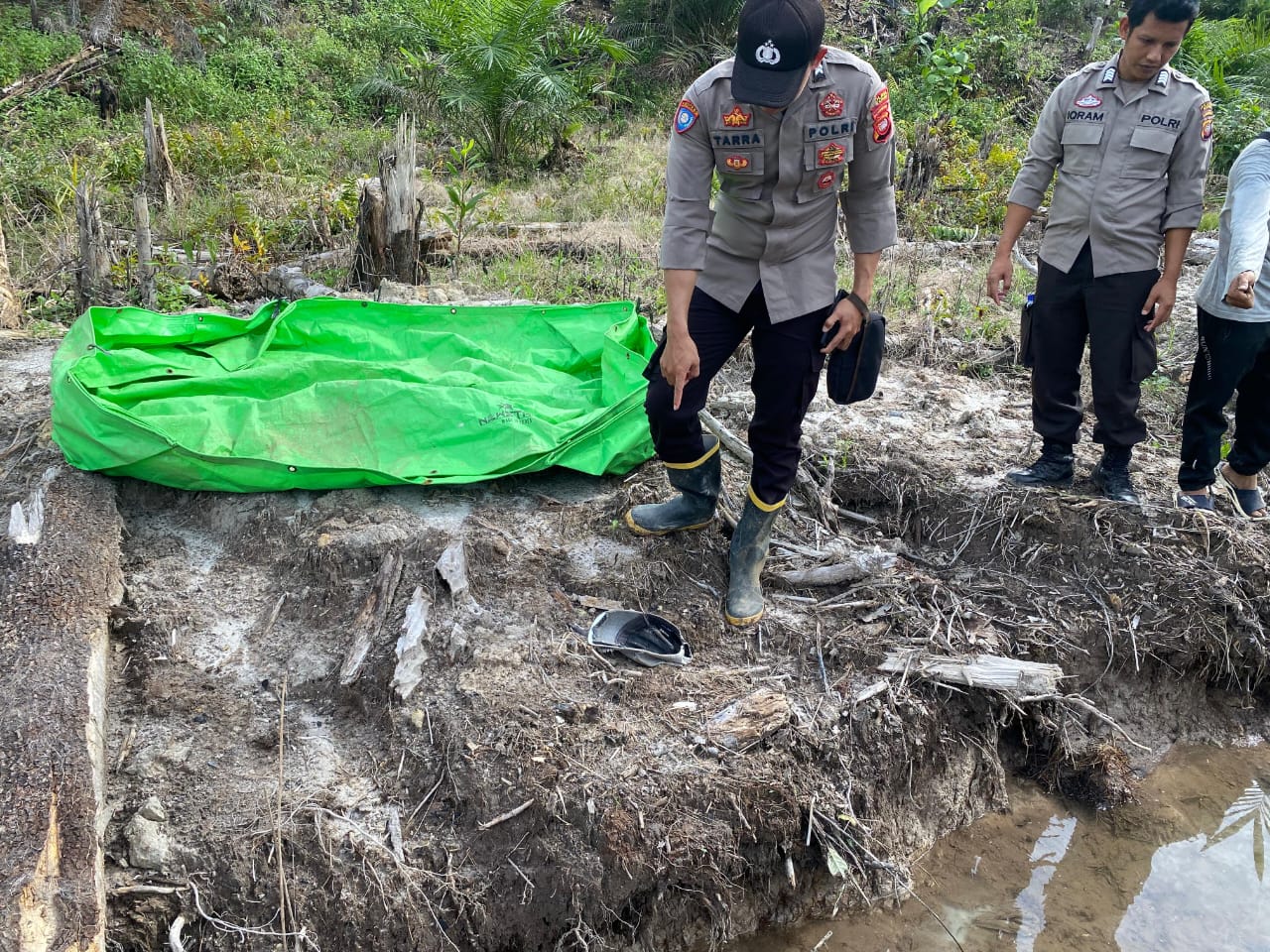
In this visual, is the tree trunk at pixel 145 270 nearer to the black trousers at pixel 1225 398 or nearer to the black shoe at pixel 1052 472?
the black shoe at pixel 1052 472

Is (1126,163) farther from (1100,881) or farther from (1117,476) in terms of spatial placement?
(1100,881)

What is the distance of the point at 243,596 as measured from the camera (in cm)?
299

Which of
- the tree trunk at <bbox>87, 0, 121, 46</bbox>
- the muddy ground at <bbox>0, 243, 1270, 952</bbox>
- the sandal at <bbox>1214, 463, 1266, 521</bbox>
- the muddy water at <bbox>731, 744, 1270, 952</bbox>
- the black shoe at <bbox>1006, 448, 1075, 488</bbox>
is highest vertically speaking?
the tree trunk at <bbox>87, 0, 121, 46</bbox>

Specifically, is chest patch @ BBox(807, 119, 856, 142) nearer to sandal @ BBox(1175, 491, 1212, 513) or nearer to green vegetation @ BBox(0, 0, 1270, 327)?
sandal @ BBox(1175, 491, 1212, 513)

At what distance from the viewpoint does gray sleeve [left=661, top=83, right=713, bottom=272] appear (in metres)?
2.35

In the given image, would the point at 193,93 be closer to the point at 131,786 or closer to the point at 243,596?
the point at 243,596

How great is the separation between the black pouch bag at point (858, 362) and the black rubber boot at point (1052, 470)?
1.12 meters

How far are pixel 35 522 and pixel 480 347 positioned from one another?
5.77ft

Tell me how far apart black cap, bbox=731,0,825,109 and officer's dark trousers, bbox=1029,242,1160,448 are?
56.2 inches

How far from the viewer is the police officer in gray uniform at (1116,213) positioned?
113 inches

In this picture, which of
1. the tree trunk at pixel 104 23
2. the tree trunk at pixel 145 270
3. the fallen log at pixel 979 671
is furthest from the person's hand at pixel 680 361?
the tree trunk at pixel 104 23

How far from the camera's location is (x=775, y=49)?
2129 mm

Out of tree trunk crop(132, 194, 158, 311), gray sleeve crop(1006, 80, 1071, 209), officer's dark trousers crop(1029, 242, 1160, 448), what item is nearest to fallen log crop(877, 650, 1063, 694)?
officer's dark trousers crop(1029, 242, 1160, 448)

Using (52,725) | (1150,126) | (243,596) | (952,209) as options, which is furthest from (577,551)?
(952,209)
